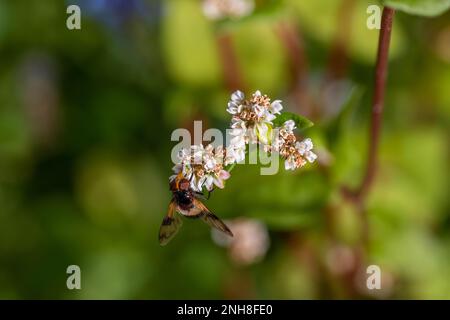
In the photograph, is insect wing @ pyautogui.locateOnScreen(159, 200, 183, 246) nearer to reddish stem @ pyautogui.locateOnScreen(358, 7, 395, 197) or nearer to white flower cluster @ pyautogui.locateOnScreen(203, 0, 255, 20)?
reddish stem @ pyautogui.locateOnScreen(358, 7, 395, 197)

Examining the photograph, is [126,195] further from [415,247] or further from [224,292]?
[415,247]

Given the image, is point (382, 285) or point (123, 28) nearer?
point (382, 285)

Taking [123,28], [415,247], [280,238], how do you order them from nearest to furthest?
1. [415,247]
2. [280,238]
3. [123,28]

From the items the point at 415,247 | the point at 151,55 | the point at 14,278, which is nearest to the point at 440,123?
the point at 415,247

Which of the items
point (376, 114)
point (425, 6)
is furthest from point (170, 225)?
point (425, 6)

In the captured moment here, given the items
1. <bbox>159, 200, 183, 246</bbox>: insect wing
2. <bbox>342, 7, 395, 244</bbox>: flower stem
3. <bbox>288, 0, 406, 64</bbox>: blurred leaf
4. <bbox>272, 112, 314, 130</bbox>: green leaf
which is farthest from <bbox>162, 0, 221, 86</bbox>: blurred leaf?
<bbox>272, 112, 314, 130</bbox>: green leaf

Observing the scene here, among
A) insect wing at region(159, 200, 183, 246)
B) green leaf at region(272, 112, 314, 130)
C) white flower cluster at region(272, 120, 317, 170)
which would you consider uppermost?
green leaf at region(272, 112, 314, 130)
